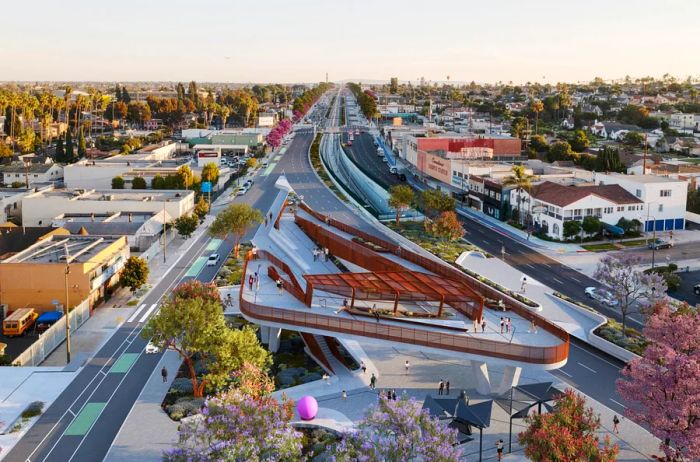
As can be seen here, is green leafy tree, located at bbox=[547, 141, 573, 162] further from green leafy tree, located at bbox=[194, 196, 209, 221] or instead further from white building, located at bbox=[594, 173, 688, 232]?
green leafy tree, located at bbox=[194, 196, 209, 221]

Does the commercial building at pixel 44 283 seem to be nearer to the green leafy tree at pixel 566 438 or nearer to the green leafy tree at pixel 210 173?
the green leafy tree at pixel 566 438

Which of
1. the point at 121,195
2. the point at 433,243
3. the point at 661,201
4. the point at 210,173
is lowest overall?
the point at 433,243

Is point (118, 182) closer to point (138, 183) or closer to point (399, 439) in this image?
point (138, 183)

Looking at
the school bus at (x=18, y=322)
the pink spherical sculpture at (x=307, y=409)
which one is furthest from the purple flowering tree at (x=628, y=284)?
the school bus at (x=18, y=322)

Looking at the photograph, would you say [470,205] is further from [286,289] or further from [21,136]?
[21,136]

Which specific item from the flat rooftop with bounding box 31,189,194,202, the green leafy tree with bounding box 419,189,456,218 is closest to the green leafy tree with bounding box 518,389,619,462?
the green leafy tree with bounding box 419,189,456,218

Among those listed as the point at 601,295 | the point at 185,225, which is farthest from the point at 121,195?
the point at 601,295

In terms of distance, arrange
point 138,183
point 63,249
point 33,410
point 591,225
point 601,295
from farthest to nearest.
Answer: point 138,183
point 591,225
point 63,249
point 601,295
point 33,410

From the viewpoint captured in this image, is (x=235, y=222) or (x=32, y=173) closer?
(x=235, y=222)

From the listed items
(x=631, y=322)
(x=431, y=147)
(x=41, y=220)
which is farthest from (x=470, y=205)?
(x=41, y=220)
